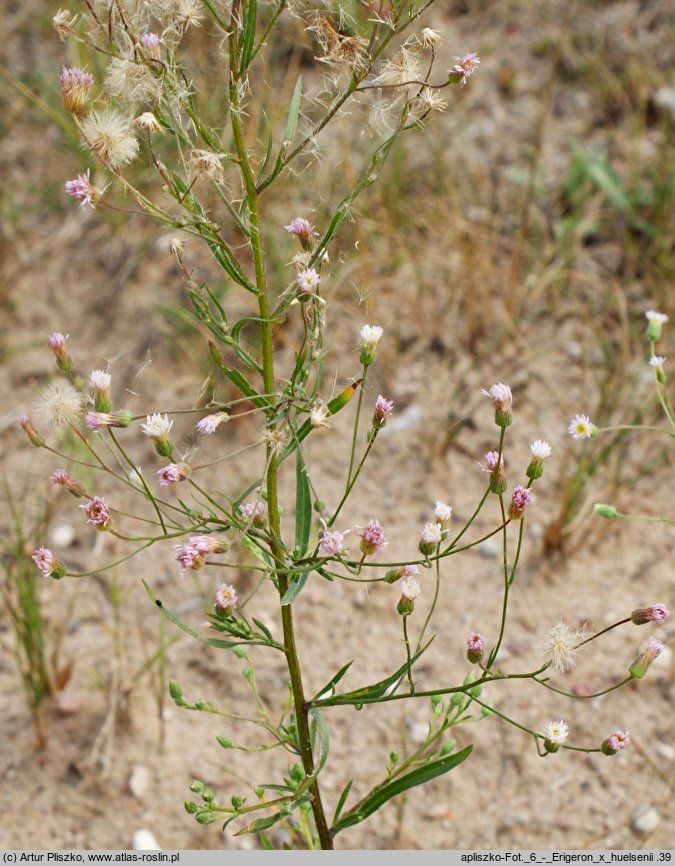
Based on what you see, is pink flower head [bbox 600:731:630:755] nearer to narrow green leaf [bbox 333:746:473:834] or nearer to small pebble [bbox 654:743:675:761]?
narrow green leaf [bbox 333:746:473:834]

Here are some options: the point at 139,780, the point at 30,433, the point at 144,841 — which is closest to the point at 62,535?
the point at 139,780

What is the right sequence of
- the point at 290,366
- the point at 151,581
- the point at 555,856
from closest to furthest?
1. the point at 555,856
2. the point at 151,581
3. the point at 290,366

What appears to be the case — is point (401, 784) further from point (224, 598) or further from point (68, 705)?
point (68, 705)

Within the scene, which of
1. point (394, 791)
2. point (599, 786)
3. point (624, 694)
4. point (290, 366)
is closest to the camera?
point (394, 791)

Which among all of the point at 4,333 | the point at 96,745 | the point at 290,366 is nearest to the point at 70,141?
the point at 4,333

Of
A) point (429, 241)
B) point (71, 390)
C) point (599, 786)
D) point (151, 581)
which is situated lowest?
point (599, 786)

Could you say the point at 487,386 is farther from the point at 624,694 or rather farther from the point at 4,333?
the point at 4,333
